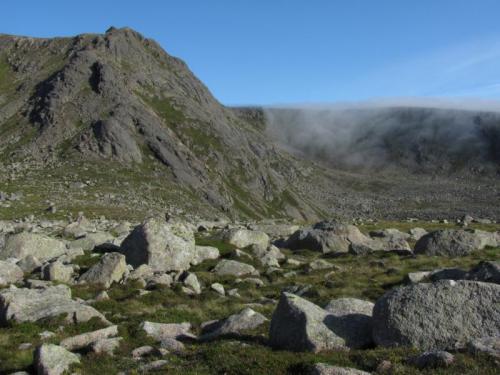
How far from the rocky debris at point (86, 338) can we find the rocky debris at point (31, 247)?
20.5 m

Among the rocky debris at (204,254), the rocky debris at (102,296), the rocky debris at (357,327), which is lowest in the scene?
the rocky debris at (204,254)

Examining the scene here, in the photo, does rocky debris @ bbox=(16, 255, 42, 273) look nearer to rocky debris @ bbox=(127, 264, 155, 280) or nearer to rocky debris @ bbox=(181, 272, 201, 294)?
rocky debris @ bbox=(127, 264, 155, 280)

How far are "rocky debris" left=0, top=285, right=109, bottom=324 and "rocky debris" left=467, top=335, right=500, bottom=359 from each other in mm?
15464

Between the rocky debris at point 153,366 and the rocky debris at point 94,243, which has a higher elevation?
the rocky debris at point 153,366

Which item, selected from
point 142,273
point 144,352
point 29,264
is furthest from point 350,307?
point 29,264

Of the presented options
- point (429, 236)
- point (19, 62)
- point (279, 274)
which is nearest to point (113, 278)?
point (279, 274)

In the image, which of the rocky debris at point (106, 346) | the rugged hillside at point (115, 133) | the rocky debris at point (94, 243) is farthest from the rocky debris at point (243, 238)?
the rugged hillside at point (115, 133)

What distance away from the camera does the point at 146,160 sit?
491 ft

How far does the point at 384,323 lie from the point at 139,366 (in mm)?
8492

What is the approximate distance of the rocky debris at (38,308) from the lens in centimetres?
2300

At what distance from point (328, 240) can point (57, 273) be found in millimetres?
27462

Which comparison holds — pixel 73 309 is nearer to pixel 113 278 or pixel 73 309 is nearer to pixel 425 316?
pixel 113 278

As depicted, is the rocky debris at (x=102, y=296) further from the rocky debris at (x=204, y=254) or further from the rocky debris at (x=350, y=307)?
the rocky debris at (x=350, y=307)

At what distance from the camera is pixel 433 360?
556 inches
